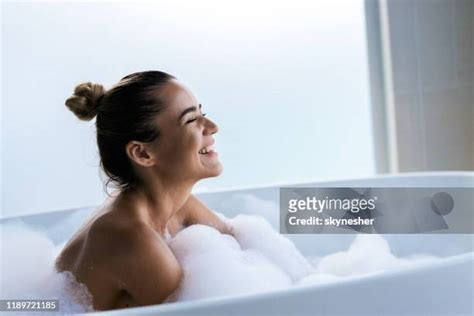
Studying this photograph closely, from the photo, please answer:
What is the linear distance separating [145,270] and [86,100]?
36 cm

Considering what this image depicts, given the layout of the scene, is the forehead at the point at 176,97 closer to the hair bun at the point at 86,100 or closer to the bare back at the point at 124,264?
the hair bun at the point at 86,100

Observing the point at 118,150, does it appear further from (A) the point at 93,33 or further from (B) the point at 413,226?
(B) the point at 413,226

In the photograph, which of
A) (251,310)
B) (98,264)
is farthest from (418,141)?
(98,264)

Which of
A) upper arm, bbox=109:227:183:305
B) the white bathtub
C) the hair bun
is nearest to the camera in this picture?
the white bathtub

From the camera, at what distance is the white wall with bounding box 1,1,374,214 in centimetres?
117

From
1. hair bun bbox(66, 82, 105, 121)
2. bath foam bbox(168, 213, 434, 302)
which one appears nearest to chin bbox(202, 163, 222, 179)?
bath foam bbox(168, 213, 434, 302)

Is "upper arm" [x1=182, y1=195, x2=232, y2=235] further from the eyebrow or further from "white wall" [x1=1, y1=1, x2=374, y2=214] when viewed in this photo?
the eyebrow

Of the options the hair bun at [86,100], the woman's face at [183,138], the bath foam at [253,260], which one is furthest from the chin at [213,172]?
the hair bun at [86,100]

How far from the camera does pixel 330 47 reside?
1226 millimetres

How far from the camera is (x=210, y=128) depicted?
1168 mm

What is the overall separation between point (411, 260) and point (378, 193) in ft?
0.52

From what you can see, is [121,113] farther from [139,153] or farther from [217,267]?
[217,267]

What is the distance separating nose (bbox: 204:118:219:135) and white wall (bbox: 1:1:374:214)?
0.01 meters

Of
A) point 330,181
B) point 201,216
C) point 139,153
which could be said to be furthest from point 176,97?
point 330,181
